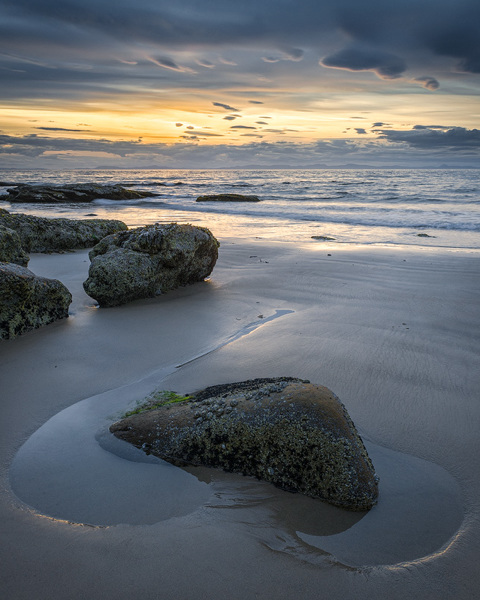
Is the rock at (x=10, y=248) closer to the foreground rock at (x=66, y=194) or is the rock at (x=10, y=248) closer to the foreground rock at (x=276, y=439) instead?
the foreground rock at (x=276, y=439)

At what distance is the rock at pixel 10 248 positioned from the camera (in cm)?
633

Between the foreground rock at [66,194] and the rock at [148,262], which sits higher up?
the foreground rock at [66,194]

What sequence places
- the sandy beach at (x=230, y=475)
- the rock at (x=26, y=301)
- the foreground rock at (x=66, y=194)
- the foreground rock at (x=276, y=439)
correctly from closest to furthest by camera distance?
the sandy beach at (x=230, y=475)
the foreground rock at (x=276, y=439)
the rock at (x=26, y=301)
the foreground rock at (x=66, y=194)

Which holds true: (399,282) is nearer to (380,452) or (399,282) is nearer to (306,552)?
(380,452)

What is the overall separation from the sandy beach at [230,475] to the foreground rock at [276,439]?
3.1 inches

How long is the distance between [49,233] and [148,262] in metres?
4.57

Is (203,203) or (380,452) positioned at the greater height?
(203,203)

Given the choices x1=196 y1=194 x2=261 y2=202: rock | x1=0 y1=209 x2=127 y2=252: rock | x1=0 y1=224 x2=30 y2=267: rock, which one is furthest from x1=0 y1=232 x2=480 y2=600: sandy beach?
x1=196 y1=194 x2=261 y2=202: rock

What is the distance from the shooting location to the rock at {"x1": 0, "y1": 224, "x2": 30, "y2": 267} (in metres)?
6.33

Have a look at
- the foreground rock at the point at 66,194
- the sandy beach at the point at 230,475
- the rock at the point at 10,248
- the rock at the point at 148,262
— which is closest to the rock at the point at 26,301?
the sandy beach at the point at 230,475

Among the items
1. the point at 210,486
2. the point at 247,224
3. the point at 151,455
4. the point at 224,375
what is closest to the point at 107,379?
the point at 224,375

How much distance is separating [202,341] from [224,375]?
0.86 m

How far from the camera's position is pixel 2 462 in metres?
2.44

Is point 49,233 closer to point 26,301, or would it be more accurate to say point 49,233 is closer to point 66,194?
point 26,301
